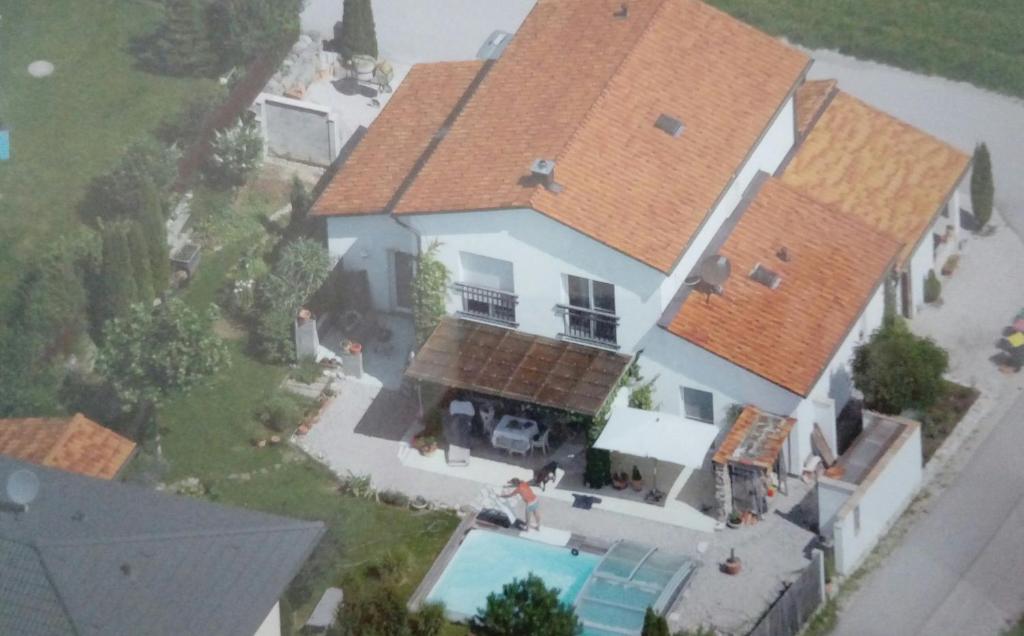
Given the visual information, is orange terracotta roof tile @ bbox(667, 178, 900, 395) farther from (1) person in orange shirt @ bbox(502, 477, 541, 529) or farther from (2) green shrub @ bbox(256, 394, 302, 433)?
(2) green shrub @ bbox(256, 394, 302, 433)

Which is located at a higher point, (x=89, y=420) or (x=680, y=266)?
(x=680, y=266)

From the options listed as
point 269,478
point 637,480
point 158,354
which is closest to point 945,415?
point 637,480

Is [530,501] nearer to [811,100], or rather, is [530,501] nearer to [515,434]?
[515,434]

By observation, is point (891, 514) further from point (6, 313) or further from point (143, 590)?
point (6, 313)

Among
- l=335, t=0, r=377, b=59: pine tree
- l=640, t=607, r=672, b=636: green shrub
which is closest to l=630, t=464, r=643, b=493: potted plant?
l=640, t=607, r=672, b=636: green shrub

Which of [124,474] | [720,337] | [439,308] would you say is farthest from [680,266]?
[124,474]

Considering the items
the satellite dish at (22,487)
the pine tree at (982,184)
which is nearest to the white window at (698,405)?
the pine tree at (982,184)
